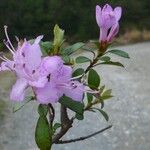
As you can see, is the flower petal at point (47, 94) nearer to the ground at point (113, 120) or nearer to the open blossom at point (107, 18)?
the open blossom at point (107, 18)

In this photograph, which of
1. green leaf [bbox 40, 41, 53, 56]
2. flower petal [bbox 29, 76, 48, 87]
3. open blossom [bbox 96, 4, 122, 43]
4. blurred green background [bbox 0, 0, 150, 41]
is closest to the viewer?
flower petal [bbox 29, 76, 48, 87]

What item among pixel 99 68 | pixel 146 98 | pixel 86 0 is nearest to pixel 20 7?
pixel 86 0

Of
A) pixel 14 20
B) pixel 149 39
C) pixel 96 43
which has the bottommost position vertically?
pixel 149 39

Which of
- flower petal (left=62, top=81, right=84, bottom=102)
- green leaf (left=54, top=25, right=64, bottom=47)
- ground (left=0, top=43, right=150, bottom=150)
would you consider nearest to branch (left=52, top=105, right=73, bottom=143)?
green leaf (left=54, top=25, right=64, bottom=47)

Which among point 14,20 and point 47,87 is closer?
point 47,87

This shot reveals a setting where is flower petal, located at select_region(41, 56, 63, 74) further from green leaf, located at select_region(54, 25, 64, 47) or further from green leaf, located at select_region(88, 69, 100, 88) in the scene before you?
green leaf, located at select_region(88, 69, 100, 88)

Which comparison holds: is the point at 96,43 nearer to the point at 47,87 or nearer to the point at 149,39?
the point at 47,87

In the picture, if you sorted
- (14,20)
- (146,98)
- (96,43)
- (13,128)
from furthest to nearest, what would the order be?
(14,20)
(146,98)
(13,128)
(96,43)
